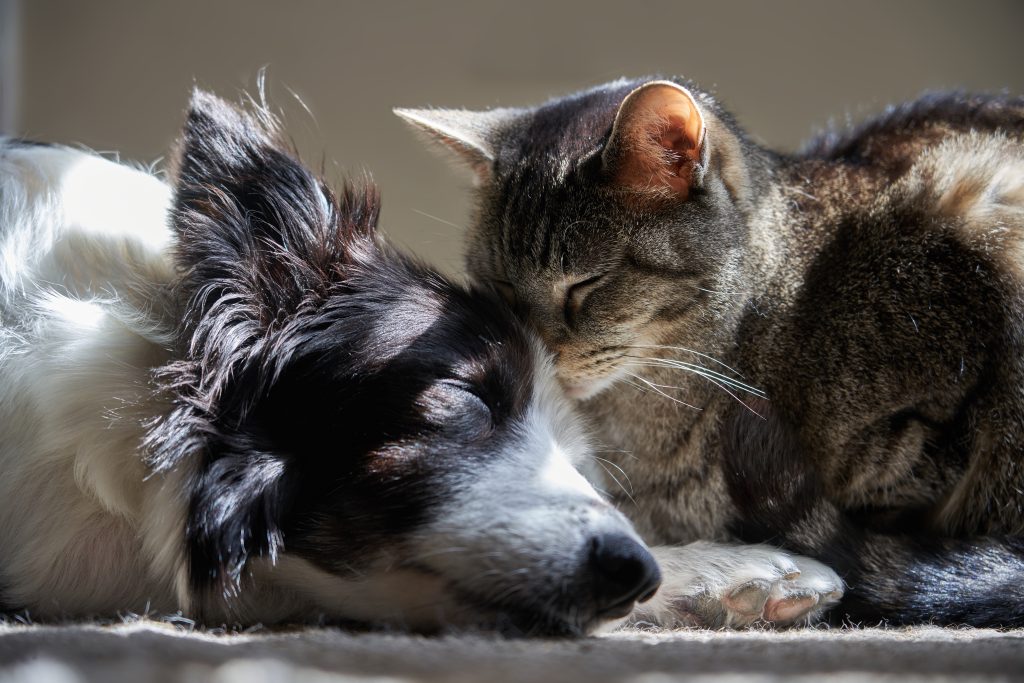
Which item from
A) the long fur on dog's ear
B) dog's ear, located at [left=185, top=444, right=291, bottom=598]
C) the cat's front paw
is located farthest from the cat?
dog's ear, located at [left=185, top=444, right=291, bottom=598]

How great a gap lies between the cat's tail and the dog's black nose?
1.41ft

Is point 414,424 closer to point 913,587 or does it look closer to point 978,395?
point 913,587

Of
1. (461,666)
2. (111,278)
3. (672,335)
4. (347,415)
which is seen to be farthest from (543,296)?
(461,666)

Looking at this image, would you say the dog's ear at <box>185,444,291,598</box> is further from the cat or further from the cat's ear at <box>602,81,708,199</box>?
the cat's ear at <box>602,81,708,199</box>

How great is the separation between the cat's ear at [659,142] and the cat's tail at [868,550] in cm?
41

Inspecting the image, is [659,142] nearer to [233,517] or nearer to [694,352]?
[694,352]

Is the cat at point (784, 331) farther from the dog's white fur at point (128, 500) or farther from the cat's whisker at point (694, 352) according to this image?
the dog's white fur at point (128, 500)

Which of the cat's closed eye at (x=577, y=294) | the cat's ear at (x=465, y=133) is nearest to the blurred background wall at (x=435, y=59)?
the cat's ear at (x=465, y=133)

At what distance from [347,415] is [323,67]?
6.06ft

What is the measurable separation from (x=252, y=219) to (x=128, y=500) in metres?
0.37

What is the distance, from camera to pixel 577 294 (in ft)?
5.09

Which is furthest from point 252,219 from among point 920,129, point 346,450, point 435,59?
point 435,59

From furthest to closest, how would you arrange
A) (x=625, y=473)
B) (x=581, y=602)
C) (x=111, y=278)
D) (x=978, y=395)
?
(x=625, y=473)
(x=978, y=395)
(x=111, y=278)
(x=581, y=602)

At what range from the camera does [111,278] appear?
125 centimetres
